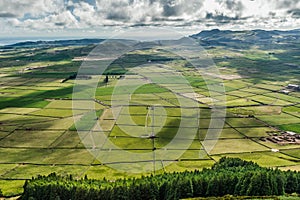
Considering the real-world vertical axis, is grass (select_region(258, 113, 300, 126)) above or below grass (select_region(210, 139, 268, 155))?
below

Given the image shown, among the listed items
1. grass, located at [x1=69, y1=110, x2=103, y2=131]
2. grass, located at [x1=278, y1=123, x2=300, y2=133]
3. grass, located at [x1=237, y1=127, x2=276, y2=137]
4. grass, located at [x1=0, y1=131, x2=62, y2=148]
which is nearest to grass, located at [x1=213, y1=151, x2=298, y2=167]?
grass, located at [x1=237, y1=127, x2=276, y2=137]

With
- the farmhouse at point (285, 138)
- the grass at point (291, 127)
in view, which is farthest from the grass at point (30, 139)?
the grass at point (291, 127)

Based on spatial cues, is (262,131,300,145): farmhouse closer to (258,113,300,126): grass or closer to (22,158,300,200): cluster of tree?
(258,113,300,126): grass

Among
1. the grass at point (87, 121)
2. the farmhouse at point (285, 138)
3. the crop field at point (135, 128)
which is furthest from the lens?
the grass at point (87, 121)

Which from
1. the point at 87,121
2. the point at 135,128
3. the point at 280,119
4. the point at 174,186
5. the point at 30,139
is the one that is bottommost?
the point at 280,119

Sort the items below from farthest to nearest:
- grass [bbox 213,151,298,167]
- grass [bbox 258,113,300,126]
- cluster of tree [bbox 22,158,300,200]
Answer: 1. grass [bbox 258,113,300,126]
2. grass [bbox 213,151,298,167]
3. cluster of tree [bbox 22,158,300,200]

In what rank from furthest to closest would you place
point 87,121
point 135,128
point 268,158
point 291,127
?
point 87,121 < point 291,127 < point 135,128 < point 268,158

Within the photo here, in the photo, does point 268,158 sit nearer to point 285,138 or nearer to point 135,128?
point 285,138

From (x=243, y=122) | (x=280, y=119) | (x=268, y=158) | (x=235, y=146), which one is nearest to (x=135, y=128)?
(x=235, y=146)

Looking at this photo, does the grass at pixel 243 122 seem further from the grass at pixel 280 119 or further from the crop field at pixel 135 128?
the grass at pixel 280 119
